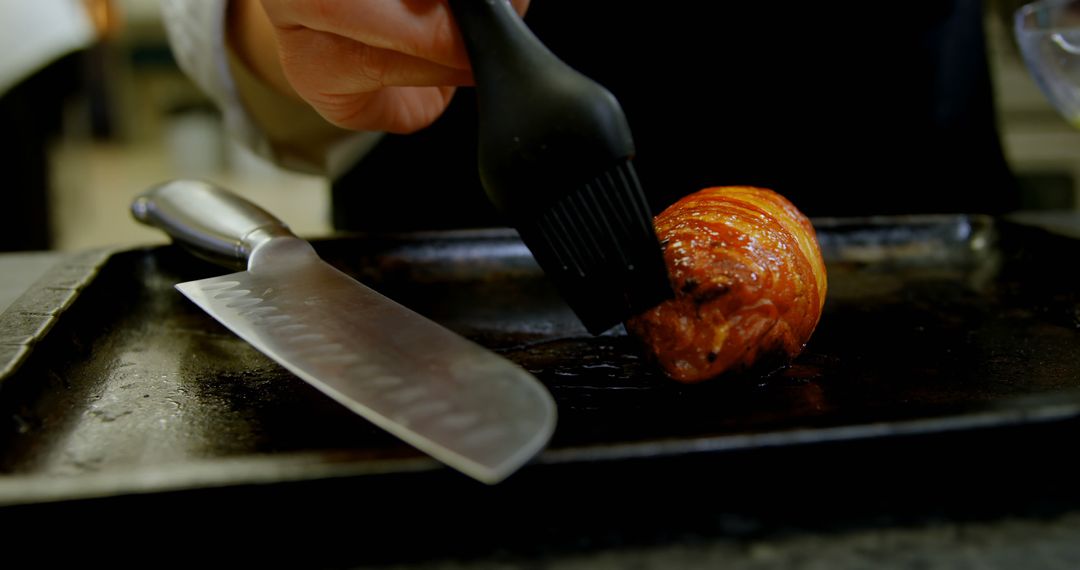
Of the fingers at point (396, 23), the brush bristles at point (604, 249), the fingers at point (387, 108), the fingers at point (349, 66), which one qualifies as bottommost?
the brush bristles at point (604, 249)

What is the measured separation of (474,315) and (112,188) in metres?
7.40

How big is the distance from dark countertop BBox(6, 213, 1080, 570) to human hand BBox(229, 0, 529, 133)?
58cm

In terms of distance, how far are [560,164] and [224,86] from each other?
124 centimetres

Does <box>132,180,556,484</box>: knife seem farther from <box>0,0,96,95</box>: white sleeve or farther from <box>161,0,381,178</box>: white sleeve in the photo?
<box>0,0,96,95</box>: white sleeve

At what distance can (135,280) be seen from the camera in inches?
57.9

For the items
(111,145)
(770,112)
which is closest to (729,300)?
(770,112)

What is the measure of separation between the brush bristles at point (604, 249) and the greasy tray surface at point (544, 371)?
0.12m

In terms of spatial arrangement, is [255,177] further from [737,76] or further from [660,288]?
[660,288]

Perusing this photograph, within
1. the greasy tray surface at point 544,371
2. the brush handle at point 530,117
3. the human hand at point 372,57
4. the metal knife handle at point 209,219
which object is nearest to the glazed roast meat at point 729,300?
the greasy tray surface at point 544,371

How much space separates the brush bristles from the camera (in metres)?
0.98

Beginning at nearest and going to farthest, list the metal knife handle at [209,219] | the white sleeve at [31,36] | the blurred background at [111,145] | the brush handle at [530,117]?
the brush handle at [530,117] < the metal knife handle at [209,219] < the white sleeve at [31,36] < the blurred background at [111,145]

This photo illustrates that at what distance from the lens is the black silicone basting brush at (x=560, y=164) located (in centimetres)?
95

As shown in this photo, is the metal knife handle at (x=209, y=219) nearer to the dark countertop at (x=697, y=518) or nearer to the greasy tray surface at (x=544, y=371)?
the greasy tray surface at (x=544, y=371)

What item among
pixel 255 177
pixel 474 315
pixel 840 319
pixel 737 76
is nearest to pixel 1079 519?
pixel 840 319
